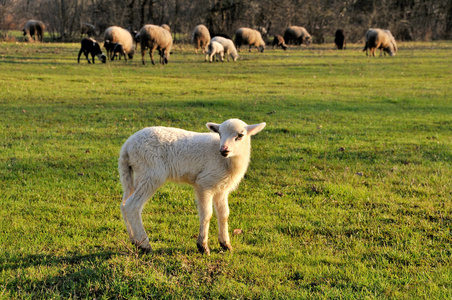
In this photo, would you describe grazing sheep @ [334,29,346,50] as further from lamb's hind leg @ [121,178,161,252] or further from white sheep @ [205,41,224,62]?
lamb's hind leg @ [121,178,161,252]

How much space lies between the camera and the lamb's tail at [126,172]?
484 centimetres

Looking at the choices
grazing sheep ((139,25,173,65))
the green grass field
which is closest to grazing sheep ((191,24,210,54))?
grazing sheep ((139,25,173,65))

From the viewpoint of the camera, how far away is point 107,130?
10.2 m

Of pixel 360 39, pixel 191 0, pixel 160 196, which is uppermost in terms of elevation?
pixel 191 0

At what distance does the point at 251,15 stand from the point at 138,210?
1953 inches

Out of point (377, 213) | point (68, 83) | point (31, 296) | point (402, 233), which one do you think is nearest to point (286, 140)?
point (377, 213)

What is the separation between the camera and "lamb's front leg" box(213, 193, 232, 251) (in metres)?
4.80

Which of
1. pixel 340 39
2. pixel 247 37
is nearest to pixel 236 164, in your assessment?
pixel 247 37

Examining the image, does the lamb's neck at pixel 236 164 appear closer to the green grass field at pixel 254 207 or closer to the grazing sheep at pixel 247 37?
the green grass field at pixel 254 207

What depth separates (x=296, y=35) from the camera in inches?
1879

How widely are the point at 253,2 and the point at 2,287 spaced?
51578mm

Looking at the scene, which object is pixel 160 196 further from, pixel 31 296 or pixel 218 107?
pixel 218 107

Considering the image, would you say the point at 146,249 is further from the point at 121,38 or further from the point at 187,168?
the point at 121,38

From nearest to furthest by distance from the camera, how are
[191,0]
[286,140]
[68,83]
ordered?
[286,140]
[68,83]
[191,0]
